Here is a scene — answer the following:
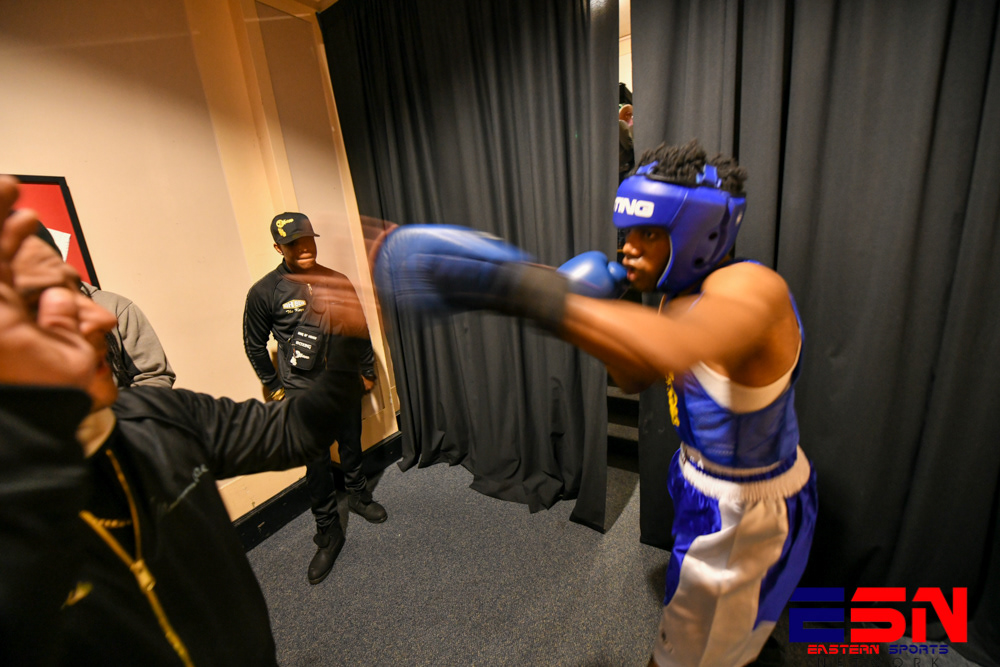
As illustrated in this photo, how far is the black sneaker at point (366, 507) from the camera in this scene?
2.16 m

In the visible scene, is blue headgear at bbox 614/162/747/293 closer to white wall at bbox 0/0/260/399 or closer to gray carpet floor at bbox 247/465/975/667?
gray carpet floor at bbox 247/465/975/667

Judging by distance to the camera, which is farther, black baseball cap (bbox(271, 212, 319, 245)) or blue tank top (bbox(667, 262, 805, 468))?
black baseball cap (bbox(271, 212, 319, 245))

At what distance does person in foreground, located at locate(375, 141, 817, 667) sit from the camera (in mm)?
785

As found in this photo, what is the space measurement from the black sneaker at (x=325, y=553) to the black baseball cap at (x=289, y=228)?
1450 mm

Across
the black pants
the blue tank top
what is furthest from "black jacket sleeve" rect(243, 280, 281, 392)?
the blue tank top

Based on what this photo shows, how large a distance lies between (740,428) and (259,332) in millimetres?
2065

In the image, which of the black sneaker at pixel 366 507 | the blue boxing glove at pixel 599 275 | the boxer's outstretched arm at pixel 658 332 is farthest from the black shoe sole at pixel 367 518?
the boxer's outstretched arm at pixel 658 332

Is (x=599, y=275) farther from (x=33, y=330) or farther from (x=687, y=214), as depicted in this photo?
Answer: (x=33, y=330)

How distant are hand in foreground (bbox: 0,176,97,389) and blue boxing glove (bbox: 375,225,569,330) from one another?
44 centimetres

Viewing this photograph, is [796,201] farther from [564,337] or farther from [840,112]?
[564,337]

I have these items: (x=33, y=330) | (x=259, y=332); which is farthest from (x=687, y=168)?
(x=259, y=332)

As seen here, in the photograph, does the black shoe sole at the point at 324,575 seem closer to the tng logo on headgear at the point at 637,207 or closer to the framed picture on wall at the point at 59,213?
the framed picture on wall at the point at 59,213

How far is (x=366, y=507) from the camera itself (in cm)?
221

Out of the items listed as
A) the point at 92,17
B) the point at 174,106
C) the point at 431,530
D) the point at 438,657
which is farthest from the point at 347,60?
the point at 438,657
